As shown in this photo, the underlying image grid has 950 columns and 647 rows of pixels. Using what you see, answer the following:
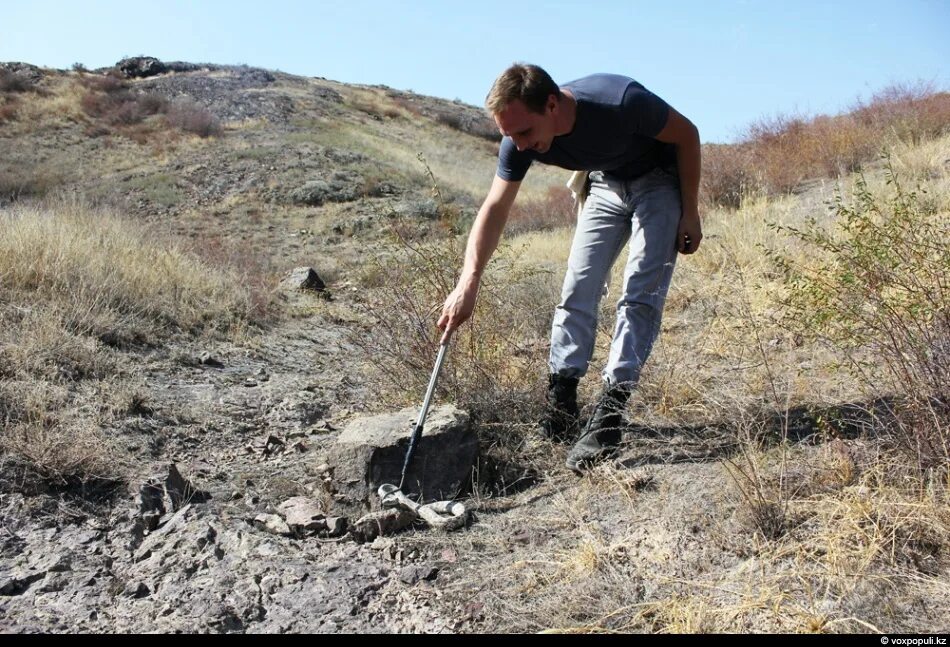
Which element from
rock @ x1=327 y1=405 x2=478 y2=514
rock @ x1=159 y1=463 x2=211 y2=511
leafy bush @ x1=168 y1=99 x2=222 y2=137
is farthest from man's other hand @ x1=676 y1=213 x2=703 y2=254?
leafy bush @ x1=168 y1=99 x2=222 y2=137

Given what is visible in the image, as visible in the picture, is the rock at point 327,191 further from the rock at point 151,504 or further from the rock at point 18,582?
the rock at point 18,582

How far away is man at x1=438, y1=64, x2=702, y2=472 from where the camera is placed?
273cm

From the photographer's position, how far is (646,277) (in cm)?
299

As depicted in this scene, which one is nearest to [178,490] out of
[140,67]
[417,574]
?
[417,574]

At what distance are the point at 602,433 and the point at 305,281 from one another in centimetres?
528

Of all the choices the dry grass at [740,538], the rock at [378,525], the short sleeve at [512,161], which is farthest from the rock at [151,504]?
the short sleeve at [512,161]

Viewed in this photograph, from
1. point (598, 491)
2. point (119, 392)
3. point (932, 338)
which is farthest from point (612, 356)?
point (119, 392)

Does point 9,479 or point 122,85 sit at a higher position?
point 122,85

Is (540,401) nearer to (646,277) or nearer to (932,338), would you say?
(646,277)

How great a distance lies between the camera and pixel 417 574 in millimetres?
2402

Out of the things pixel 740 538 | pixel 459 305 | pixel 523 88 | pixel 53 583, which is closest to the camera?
pixel 740 538

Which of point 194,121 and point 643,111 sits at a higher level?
point 194,121

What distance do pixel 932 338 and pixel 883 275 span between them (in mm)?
268

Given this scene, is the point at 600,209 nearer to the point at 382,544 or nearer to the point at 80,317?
the point at 382,544
